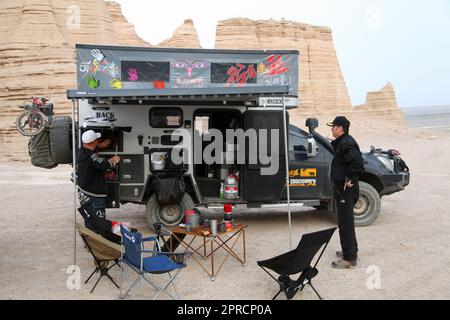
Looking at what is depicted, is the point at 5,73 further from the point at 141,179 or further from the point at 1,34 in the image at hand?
the point at 141,179

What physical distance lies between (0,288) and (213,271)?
2505mm

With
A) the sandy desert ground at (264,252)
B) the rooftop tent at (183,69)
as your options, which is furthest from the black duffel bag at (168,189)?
the rooftop tent at (183,69)

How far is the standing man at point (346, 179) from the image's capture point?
6438 millimetres

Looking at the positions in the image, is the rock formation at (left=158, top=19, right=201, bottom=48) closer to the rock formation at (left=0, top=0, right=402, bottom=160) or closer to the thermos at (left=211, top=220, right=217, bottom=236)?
the rock formation at (left=0, top=0, right=402, bottom=160)

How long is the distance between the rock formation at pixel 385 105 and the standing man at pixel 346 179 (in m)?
58.9

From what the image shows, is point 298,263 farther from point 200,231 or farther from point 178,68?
point 178,68

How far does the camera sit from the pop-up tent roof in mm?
8852

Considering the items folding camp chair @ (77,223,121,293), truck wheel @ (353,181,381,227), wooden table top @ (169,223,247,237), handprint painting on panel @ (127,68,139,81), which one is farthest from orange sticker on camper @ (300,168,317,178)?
folding camp chair @ (77,223,121,293)

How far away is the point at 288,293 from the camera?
5.45m

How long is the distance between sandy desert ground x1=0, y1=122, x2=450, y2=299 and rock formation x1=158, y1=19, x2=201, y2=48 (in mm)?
41191

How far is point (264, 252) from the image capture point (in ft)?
25.0

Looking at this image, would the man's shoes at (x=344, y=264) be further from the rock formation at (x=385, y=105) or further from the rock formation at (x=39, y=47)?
the rock formation at (x=385, y=105)

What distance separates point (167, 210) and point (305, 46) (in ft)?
176

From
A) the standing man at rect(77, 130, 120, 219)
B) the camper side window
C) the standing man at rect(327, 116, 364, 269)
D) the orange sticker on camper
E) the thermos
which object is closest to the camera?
the standing man at rect(327, 116, 364, 269)
